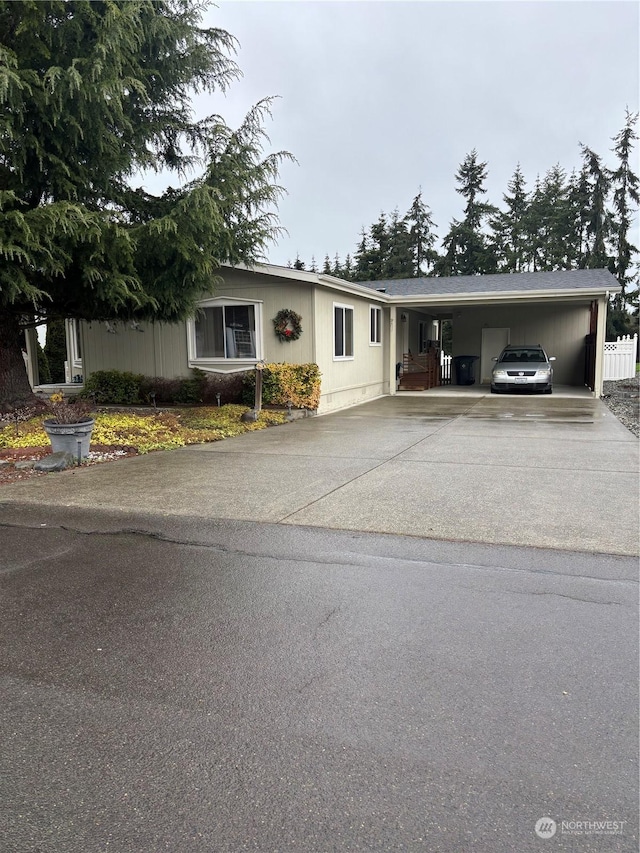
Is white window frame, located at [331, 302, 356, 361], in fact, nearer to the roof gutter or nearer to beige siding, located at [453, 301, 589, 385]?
the roof gutter

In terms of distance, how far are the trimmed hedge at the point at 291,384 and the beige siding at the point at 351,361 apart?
499 millimetres

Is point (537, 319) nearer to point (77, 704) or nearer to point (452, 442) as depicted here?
point (452, 442)

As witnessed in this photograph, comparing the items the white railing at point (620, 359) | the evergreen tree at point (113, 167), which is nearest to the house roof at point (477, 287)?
the evergreen tree at point (113, 167)

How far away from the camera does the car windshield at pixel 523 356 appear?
18.4m

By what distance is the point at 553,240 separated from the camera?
40.9 meters

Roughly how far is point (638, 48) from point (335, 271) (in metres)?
44.4

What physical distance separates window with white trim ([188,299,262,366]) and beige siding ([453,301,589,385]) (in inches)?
398

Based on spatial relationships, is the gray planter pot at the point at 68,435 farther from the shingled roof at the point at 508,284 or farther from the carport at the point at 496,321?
the shingled roof at the point at 508,284

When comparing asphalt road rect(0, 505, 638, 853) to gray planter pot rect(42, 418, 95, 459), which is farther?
gray planter pot rect(42, 418, 95, 459)

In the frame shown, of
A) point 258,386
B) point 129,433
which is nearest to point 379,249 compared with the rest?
point 258,386

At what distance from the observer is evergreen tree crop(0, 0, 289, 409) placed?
900cm

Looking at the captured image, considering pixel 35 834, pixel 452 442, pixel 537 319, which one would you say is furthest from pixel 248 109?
pixel 537 319

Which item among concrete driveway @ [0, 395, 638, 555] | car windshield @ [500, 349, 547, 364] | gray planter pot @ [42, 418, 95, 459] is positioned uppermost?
car windshield @ [500, 349, 547, 364]

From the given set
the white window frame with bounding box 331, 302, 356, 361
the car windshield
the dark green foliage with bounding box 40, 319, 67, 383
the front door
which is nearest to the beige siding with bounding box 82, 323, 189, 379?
the white window frame with bounding box 331, 302, 356, 361
